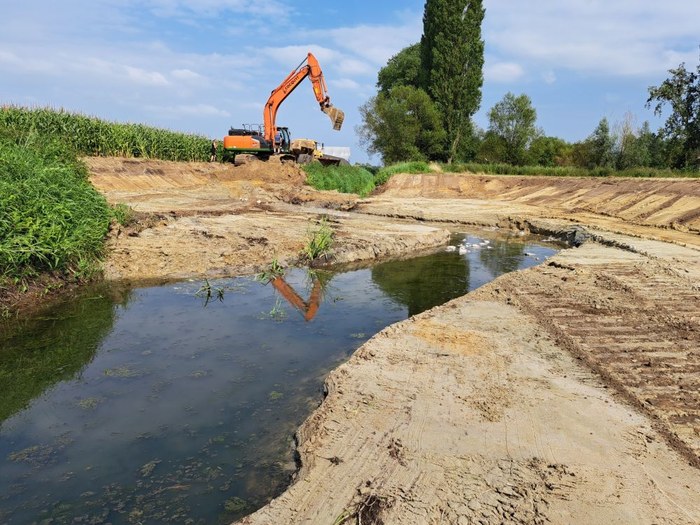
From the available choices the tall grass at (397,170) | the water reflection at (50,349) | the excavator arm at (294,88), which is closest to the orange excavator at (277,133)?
the excavator arm at (294,88)

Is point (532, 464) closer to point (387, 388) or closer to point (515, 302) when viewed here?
point (387, 388)

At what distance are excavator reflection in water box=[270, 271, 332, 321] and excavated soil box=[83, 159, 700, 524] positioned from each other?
37.7 inches

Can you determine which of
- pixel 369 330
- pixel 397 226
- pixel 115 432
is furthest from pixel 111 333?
pixel 397 226

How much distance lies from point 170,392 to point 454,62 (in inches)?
1352

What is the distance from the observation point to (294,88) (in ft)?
79.8

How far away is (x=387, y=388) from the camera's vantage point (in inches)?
159

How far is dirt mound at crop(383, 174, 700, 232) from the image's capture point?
1575 centimetres

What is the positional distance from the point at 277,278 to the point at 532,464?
654cm

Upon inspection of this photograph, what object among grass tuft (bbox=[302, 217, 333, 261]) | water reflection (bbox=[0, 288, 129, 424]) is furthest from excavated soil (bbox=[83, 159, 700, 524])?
water reflection (bbox=[0, 288, 129, 424])

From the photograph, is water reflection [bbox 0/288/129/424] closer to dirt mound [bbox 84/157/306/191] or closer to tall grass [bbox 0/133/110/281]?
tall grass [bbox 0/133/110/281]

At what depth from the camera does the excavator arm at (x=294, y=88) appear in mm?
21922

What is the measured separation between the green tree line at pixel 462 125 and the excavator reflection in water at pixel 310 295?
1074 inches

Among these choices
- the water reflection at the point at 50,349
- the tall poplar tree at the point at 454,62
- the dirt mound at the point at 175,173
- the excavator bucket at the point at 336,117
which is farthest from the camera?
the tall poplar tree at the point at 454,62

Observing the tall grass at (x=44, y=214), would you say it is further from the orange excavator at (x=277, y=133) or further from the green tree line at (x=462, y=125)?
the green tree line at (x=462, y=125)
